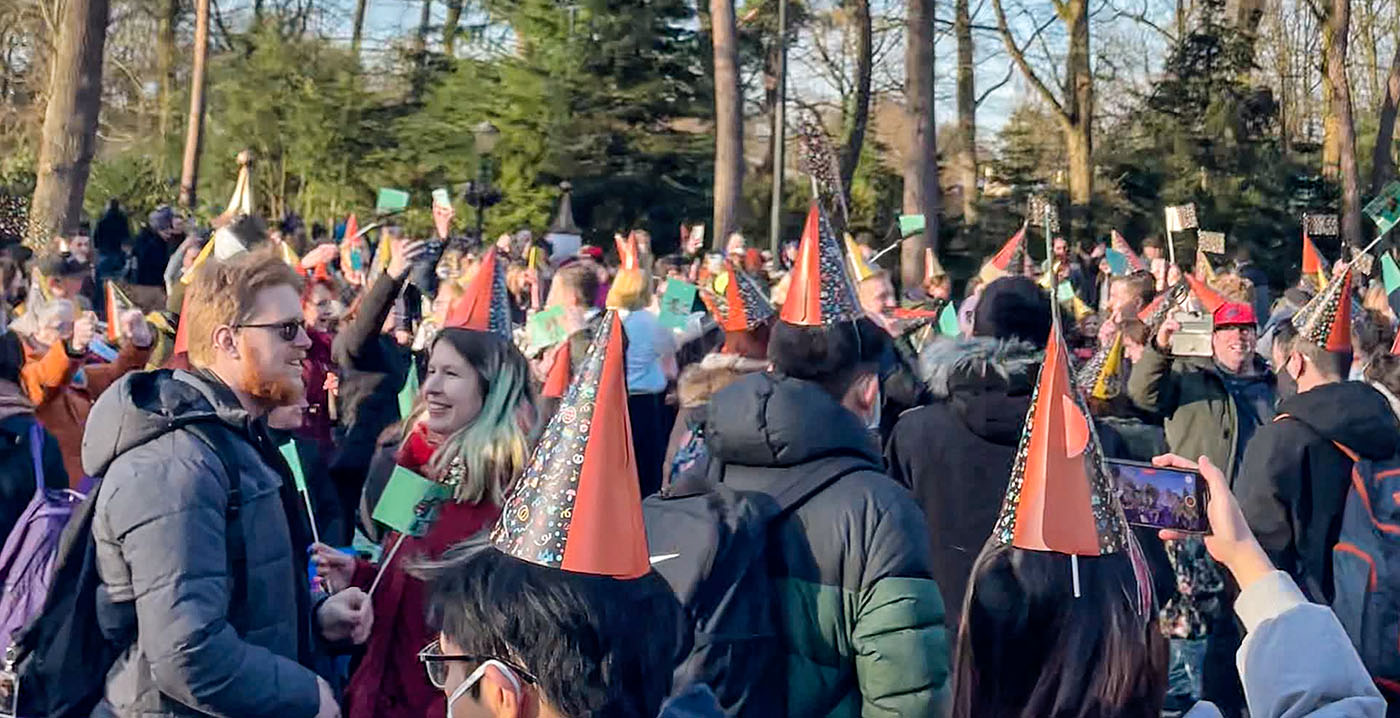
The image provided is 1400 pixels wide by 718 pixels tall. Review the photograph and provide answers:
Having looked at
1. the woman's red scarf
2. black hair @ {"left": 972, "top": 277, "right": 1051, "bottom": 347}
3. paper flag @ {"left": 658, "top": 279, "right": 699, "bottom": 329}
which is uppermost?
paper flag @ {"left": 658, "top": 279, "right": 699, "bottom": 329}

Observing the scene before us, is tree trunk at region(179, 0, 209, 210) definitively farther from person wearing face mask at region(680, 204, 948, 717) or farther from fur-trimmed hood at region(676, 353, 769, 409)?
person wearing face mask at region(680, 204, 948, 717)

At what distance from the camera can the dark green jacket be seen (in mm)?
7156

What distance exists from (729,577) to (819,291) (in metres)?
1.44

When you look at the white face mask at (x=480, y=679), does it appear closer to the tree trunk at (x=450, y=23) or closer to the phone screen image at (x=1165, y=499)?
the phone screen image at (x=1165, y=499)

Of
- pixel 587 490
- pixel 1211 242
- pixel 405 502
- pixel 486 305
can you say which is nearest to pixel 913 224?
pixel 1211 242

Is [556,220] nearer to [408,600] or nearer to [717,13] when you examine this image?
[717,13]

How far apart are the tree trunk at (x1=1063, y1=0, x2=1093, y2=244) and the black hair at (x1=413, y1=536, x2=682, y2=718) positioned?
92.4 feet

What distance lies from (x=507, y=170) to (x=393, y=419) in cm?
2199

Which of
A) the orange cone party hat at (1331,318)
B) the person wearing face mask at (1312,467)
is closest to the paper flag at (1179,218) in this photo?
the orange cone party hat at (1331,318)

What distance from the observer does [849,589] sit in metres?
3.64

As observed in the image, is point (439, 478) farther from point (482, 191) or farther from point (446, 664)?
point (482, 191)

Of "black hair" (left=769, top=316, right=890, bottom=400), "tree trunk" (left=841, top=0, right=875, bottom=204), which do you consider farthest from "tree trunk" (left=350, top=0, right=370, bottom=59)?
"black hair" (left=769, top=316, right=890, bottom=400)

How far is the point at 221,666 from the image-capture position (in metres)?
3.31

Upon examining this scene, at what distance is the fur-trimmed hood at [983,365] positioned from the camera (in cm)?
499
